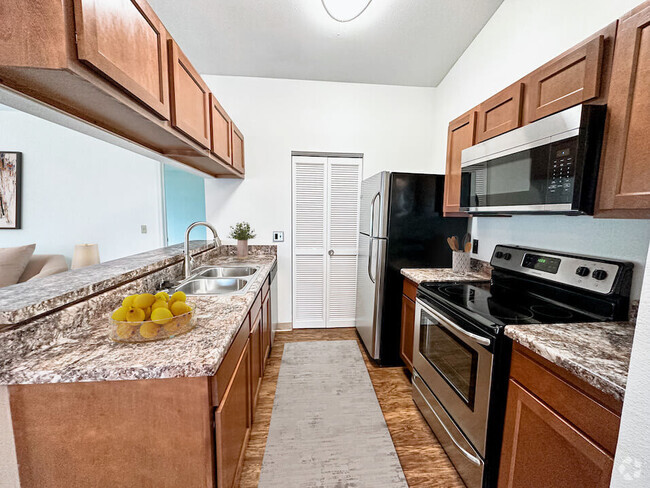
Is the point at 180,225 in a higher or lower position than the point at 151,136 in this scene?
lower

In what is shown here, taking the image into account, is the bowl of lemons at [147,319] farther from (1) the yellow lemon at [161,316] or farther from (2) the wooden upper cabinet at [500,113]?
(2) the wooden upper cabinet at [500,113]

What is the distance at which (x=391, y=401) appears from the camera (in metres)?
1.93

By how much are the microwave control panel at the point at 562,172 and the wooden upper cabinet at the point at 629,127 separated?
10 centimetres

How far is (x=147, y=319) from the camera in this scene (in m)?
0.91

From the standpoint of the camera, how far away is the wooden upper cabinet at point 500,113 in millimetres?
1417

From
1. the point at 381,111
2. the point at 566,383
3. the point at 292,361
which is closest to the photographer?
the point at 566,383

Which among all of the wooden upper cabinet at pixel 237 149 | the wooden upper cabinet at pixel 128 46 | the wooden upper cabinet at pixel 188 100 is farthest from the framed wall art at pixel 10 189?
the wooden upper cabinet at pixel 128 46

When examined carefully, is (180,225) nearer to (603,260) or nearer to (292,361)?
(292,361)

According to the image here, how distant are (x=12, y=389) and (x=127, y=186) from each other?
134 inches

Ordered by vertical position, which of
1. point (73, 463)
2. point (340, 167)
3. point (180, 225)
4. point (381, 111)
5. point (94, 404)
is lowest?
point (73, 463)

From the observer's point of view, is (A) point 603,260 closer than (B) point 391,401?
Yes

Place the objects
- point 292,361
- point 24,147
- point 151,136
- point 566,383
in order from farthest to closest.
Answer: point 24,147 < point 292,361 < point 151,136 < point 566,383

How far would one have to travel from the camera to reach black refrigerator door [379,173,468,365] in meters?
2.20

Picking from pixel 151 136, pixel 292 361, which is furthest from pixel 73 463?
pixel 292 361
